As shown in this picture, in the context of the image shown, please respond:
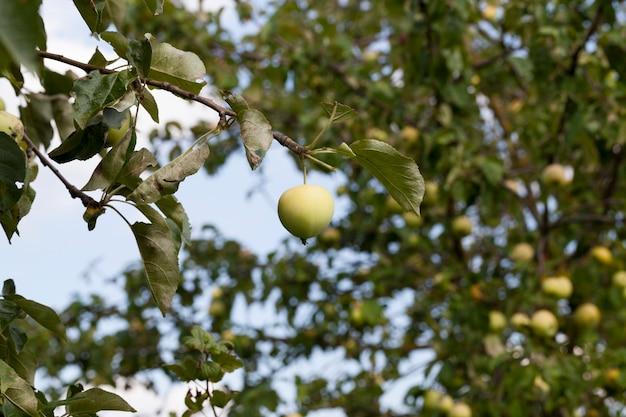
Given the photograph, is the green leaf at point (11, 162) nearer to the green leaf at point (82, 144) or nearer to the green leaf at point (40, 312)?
the green leaf at point (82, 144)

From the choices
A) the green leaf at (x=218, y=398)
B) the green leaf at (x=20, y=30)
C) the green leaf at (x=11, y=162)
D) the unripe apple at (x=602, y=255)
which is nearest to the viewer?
the green leaf at (x=20, y=30)

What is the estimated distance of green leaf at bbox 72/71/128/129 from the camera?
89 centimetres

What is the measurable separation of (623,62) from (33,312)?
9.50ft

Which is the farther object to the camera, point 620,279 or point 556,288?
point 620,279

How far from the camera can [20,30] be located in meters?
0.40

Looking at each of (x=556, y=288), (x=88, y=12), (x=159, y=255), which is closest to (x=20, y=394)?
(x=159, y=255)

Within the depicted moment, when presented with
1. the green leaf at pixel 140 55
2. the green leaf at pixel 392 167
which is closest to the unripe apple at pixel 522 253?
the green leaf at pixel 392 167

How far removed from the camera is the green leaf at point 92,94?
2.90 ft

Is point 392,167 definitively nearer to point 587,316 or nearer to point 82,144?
point 82,144

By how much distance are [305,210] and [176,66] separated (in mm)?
267

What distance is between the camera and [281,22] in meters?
3.88

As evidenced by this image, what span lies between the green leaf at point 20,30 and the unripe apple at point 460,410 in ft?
10.5

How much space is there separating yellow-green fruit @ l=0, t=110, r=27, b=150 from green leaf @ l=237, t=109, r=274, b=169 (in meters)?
0.36

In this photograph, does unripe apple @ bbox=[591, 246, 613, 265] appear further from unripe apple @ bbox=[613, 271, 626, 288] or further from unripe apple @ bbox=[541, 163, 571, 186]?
unripe apple @ bbox=[541, 163, 571, 186]
